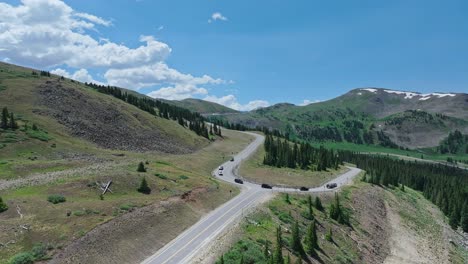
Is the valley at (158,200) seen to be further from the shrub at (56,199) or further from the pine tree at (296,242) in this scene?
the pine tree at (296,242)

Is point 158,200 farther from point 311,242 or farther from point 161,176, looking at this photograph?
point 311,242

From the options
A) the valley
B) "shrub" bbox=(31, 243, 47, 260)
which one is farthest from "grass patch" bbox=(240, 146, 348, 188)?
"shrub" bbox=(31, 243, 47, 260)

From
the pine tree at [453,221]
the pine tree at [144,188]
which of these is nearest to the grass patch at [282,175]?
the pine tree at [453,221]

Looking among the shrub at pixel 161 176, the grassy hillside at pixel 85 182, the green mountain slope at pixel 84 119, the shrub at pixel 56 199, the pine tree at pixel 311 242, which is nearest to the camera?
the grassy hillside at pixel 85 182

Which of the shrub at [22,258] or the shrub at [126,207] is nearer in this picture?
the shrub at [22,258]

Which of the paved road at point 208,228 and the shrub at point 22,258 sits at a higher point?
the shrub at point 22,258

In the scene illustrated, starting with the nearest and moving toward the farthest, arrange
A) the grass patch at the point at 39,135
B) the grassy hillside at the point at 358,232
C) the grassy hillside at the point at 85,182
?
the grassy hillside at the point at 85,182
the grassy hillside at the point at 358,232
the grass patch at the point at 39,135

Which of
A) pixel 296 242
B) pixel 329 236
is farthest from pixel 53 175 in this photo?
pixel 329 236

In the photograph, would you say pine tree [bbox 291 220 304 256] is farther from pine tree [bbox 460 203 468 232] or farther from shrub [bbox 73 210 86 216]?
pine tree [bbox 460 203 468 232]

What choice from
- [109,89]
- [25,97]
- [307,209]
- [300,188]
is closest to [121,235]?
[307,209]
